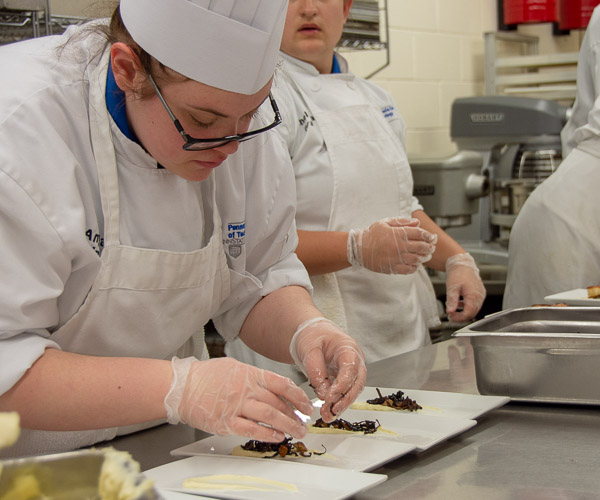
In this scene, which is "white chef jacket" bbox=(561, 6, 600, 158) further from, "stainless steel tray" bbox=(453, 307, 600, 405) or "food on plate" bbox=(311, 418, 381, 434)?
"food on plate" bbox=(311, 418, 381, 434)

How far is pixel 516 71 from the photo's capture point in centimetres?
447

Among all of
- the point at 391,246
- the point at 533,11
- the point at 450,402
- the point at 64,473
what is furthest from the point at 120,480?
the point at 533,11

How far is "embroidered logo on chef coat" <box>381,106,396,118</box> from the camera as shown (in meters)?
2.43

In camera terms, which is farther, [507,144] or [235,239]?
[507,144]

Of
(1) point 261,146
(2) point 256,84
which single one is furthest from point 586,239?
(2) point 256,84

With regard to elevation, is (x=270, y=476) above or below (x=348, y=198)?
below

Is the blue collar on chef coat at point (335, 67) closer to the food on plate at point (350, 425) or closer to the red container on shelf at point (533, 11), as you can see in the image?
the food on plate at point (350, 425)

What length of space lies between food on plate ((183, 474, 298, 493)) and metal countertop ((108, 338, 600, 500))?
0.33 feet

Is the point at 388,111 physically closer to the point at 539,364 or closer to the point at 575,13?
the point at 539,364

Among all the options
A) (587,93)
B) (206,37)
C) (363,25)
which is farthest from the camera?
(363,25)

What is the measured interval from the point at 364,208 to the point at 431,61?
2.06 meters

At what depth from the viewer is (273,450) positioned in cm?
117

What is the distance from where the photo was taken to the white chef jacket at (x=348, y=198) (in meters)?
2.11

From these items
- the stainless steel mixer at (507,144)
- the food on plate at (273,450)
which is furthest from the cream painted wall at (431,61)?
the food on plate at (273,450)
